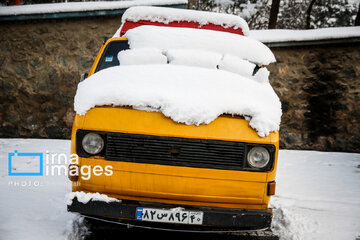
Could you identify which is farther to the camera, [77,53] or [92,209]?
[77,53]

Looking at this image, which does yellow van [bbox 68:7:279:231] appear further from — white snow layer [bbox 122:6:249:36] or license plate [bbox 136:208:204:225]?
white snow layer [bbox 122:6:249:36]

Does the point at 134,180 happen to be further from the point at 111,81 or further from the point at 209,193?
the point at 111,81

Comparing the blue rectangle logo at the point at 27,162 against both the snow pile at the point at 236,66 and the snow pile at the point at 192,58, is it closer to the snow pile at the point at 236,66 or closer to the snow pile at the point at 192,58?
the snow pile at the point at 192,58

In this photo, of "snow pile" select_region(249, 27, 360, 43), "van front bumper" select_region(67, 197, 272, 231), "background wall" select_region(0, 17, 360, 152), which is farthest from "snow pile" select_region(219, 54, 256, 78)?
"background wall" select_region(0, 17, 360, 152)

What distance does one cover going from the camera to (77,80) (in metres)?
6.53

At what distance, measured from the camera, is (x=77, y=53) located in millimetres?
6523

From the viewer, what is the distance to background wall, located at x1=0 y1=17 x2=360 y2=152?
632 cm

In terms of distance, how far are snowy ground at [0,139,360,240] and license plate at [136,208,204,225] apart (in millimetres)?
868

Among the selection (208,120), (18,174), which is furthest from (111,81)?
(18,174)

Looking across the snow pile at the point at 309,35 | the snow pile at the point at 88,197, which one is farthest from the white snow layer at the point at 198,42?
the snow pile at the point at 309,35

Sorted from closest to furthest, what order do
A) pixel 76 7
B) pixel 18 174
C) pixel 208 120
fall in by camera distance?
pixel 208 120
pixel 18 174
pixel 76 7

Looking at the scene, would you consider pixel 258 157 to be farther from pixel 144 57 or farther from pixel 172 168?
pixel 144 57

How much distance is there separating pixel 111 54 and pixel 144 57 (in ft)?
1.98

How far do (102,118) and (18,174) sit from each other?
2551 millimetres
